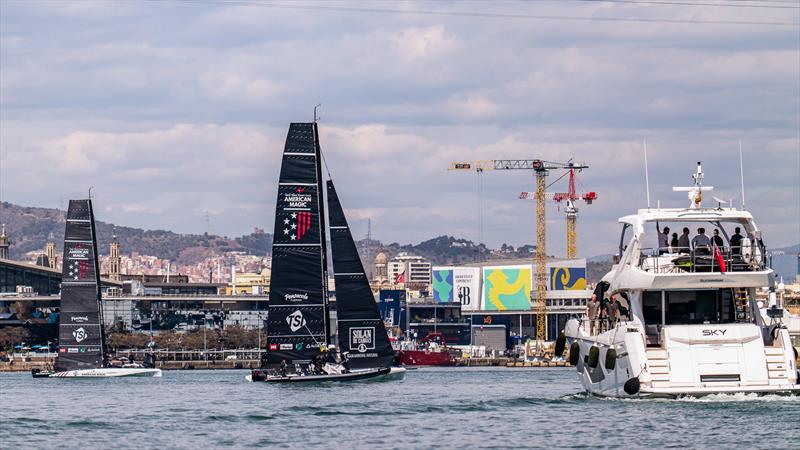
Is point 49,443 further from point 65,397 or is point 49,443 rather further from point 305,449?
point 65,397

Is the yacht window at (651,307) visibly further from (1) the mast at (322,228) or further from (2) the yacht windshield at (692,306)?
(1) the mast at (322,228)

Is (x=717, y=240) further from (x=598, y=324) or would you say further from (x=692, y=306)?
(x=598, y=324)

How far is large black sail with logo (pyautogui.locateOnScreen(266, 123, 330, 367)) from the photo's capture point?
231ft

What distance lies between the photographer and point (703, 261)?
151 feet

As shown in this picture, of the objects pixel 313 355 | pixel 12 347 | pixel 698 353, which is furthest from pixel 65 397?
pixel 12 347

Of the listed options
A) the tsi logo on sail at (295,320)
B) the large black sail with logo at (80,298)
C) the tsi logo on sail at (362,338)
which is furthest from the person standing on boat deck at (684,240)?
the large black sail with logo at (80,298)

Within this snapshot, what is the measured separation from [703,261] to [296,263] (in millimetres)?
27993

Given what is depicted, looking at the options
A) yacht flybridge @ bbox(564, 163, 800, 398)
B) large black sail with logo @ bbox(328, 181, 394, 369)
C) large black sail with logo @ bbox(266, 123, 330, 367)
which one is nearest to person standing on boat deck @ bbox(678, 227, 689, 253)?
yacht flybridge @ bbox(564, 163, 800, 398)

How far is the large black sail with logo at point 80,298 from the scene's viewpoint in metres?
99.6

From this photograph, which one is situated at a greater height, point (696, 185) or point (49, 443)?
point (696, 185)

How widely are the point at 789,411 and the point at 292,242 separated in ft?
108

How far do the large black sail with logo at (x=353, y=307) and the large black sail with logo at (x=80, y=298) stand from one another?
3146cm

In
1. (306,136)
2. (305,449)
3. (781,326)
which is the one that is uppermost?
(306,136)

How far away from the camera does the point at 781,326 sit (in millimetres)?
44719
